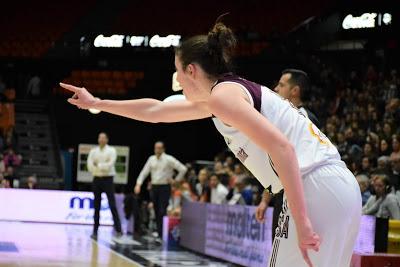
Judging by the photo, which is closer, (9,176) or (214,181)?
(214,181)

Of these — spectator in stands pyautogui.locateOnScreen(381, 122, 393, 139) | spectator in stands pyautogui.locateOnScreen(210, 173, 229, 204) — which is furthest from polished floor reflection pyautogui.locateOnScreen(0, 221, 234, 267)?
spectator in stands pyautogui.locateOnScreen(381, 122, 393, 139)

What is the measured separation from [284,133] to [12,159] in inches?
794

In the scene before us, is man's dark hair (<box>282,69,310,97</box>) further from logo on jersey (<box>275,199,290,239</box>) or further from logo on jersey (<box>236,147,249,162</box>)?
logo on jersey (<box>275,199,290,239</box>)

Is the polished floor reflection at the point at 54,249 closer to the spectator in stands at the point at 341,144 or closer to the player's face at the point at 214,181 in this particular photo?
the player's face at the point at 214,181

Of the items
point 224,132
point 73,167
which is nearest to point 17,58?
point 73,167

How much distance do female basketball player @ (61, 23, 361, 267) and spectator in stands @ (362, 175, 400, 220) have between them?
5.92 metres

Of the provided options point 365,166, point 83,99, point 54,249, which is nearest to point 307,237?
point 83,99

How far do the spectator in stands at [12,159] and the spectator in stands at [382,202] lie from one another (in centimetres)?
1430

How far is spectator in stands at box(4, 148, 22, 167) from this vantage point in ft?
72.5

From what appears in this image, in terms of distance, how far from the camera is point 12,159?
22469 millimetres

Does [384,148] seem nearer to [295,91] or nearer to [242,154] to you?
[295,91]

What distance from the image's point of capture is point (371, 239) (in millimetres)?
7422

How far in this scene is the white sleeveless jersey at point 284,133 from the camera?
10.0ft

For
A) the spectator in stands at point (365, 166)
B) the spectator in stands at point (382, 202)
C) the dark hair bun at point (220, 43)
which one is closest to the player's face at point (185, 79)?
the dark hair bun at point (220, 43)
